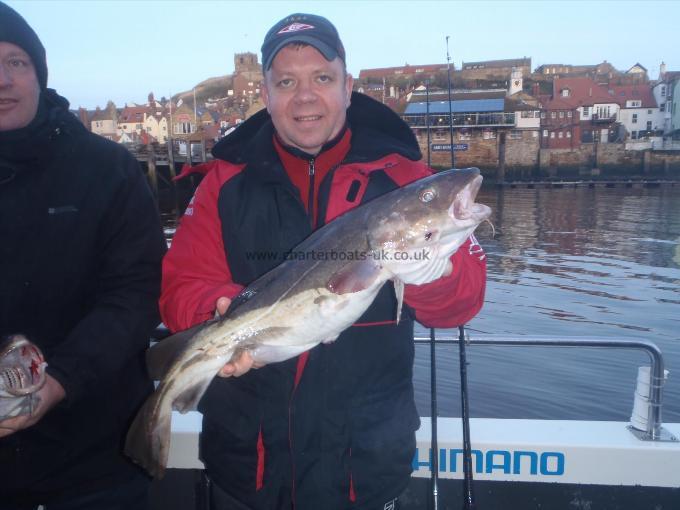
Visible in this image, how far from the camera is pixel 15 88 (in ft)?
9.23

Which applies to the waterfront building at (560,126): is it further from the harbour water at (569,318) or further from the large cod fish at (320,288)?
the large cod fish at (320,288)

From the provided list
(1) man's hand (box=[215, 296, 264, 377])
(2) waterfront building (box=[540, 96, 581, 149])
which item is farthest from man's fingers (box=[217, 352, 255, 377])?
(2) waterfront building (box=[540, 96, 581, 149])

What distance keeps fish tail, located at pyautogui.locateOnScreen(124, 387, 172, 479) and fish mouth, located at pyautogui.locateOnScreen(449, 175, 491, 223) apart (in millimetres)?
1749

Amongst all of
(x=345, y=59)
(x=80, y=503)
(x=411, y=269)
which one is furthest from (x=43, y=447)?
(x=345, y=59)

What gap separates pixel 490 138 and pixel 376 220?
69.7 meters

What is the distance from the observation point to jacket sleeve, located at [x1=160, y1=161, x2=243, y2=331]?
9.33ft

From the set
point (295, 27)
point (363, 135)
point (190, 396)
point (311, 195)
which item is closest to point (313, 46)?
point (295, 27)

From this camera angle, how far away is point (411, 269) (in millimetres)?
2652

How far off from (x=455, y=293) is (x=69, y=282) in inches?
79.6

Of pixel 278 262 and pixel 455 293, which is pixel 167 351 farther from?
pixel 455 293

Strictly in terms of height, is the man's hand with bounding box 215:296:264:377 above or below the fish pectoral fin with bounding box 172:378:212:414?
above

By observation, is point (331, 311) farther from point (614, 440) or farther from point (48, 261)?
point (614, 440)

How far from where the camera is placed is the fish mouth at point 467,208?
105 inches

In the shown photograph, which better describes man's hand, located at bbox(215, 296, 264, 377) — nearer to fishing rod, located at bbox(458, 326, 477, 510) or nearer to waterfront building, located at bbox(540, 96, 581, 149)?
fishing rod, located at bbox(458, 326, 477, 510)
